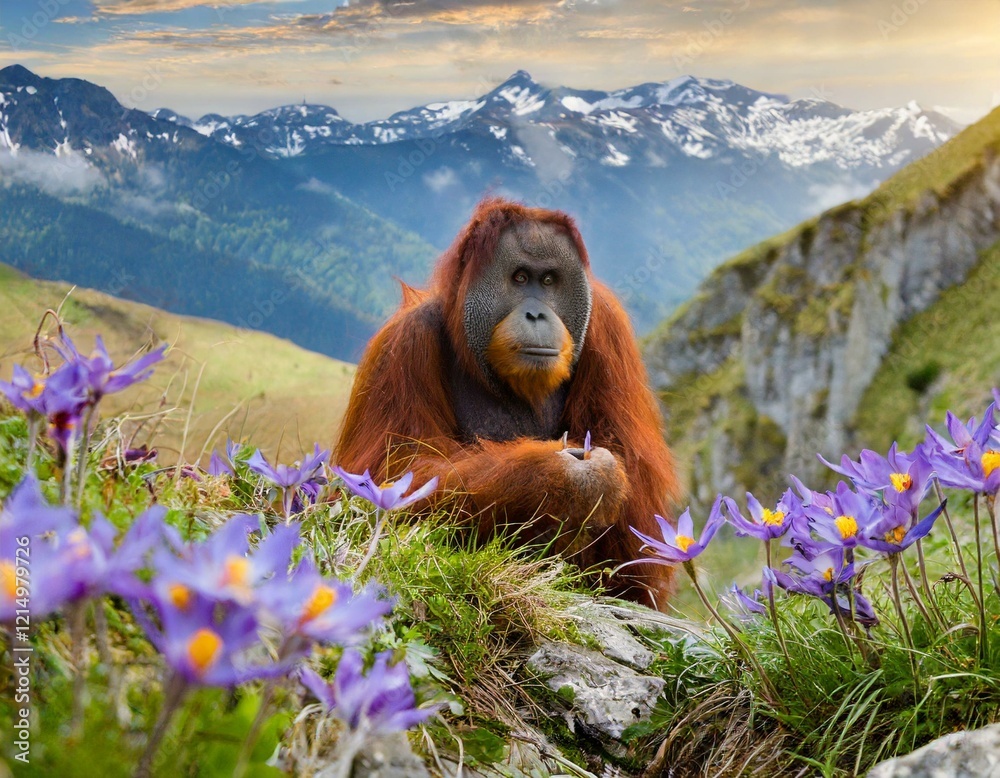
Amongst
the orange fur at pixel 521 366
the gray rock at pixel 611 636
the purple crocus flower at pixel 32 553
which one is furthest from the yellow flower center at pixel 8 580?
the orange fur at pixel 521 366

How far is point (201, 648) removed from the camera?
40.3 inches

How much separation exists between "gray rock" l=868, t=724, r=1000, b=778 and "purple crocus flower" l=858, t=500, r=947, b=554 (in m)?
0.38

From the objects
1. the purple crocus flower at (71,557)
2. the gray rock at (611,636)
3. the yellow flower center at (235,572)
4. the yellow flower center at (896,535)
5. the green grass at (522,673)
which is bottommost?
the gray rock at (611,636)

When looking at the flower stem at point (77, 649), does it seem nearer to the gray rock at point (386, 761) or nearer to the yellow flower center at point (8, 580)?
the yellow flower center at point (8, 580)

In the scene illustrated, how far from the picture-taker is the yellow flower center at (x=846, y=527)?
2002mm

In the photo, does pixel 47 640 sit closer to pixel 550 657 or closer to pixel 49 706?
pixel 49 706

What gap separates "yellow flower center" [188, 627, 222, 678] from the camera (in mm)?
1017

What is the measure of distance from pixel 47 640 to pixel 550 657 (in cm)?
141

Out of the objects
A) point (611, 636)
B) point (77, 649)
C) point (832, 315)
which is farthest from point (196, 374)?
point (832, 315)

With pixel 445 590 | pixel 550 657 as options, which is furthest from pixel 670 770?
pixel 445 590

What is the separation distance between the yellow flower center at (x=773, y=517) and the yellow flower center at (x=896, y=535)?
Result: 25 centimetres

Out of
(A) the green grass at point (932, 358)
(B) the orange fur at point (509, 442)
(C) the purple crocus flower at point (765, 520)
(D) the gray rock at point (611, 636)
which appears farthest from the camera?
(A) the green grass at point (932, 358)

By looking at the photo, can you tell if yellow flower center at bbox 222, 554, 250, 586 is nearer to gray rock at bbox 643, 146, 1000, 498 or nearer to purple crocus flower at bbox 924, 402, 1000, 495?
purple crocus flower at bbox 924, 402, 1000, 495

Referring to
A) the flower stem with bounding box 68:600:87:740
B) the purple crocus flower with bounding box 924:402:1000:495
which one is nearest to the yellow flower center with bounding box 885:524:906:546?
the purple crocus flower with bounding box 924:402:1000:495
